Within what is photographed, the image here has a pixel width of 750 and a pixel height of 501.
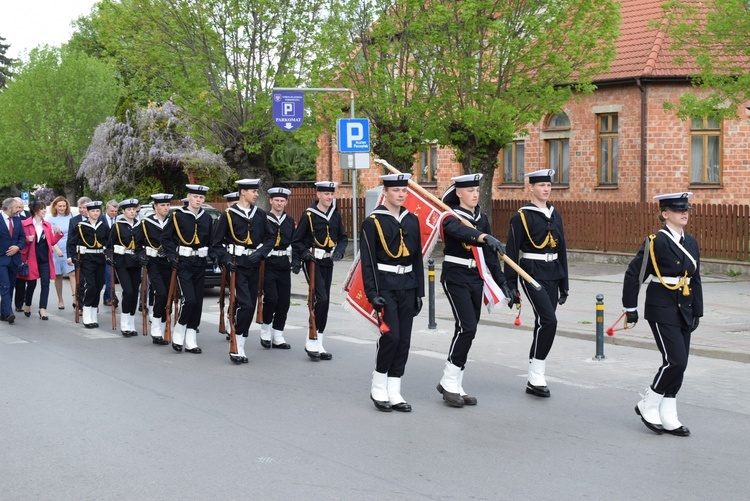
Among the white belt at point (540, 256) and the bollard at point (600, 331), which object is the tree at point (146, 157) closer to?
the bollard at point (600, 331)

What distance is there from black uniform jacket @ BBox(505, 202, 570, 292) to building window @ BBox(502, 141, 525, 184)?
78.6 ft

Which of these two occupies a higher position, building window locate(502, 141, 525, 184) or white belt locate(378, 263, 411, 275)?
building window locate(502, 141, 525, 184)

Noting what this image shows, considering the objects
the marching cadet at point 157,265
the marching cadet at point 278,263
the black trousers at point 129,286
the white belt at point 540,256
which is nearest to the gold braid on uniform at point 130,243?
the black trousers at point 129,286

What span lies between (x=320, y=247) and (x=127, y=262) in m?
3.57

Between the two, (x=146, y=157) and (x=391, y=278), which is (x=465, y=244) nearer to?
(x=391, y=278)

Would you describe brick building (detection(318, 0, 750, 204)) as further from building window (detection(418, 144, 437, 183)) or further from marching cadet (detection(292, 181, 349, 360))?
marching cadet (detection(292, 181, 349, 360))

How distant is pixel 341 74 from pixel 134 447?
19.5 m

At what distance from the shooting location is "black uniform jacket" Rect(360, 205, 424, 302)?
841 cm

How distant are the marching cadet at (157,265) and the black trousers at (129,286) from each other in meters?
0.78

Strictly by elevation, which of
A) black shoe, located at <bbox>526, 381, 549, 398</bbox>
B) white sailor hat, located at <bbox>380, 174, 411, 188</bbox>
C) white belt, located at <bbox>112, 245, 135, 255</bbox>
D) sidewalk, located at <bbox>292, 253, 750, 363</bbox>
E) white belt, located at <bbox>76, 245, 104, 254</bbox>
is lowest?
sidewalk, located at <bbox>292, 253, 750, 363</bbox>

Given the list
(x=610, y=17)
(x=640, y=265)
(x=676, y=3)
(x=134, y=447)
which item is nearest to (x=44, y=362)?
(x=134, y=447)

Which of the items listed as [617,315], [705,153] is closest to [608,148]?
[705,153]

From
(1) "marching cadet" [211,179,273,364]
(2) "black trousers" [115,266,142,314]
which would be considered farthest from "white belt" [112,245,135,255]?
(1) "marching cadet" [211,179,273,364]

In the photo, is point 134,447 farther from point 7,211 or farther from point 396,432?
point 7,211
